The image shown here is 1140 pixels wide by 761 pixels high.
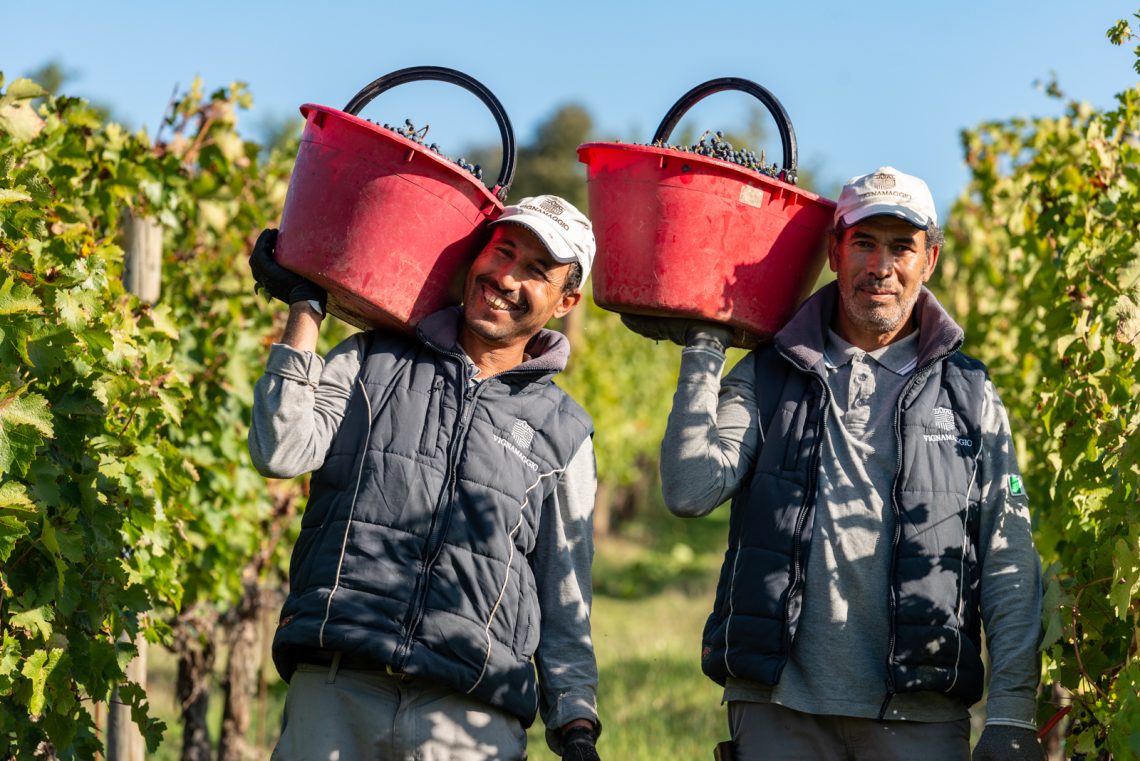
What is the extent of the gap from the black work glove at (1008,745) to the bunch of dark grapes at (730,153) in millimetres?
1161

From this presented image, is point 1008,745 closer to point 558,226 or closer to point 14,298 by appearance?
point 558,226

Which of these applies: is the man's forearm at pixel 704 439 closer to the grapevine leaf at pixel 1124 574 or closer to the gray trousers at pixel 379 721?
the gray trousers at pixel 379 721

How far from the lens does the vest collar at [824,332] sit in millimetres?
2760

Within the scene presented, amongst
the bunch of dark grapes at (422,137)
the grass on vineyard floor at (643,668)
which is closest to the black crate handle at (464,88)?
the bunch of dark grapes at (422,137)

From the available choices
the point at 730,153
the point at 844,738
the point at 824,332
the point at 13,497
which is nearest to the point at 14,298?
the point at 13,497

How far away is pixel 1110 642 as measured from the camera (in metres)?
2.81

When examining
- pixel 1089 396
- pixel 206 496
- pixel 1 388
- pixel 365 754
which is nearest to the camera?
pixel 1 388

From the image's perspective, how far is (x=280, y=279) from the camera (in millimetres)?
2826

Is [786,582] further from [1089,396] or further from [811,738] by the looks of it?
[1089,396]

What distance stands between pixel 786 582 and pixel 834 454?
27 centimetres

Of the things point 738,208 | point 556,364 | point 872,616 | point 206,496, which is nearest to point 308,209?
point 556,364

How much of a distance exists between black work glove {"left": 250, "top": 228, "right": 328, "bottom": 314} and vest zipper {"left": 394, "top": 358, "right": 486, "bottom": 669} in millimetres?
333

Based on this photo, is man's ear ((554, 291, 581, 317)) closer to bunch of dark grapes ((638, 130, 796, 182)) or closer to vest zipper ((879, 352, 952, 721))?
bunch of dark grapes ((638, 130, 796, 182))

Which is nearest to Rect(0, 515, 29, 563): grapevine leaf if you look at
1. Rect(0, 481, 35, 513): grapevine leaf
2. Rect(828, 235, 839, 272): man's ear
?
Rect(0, 481, 35, 513): grapevine leaf
